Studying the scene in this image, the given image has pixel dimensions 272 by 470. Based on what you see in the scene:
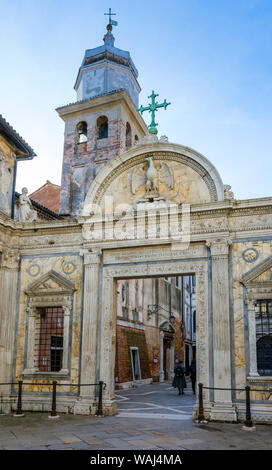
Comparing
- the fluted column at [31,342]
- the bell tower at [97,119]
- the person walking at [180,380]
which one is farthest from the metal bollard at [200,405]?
the bell tower at [97,119]

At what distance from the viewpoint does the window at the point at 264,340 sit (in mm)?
10805

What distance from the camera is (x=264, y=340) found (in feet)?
35.8

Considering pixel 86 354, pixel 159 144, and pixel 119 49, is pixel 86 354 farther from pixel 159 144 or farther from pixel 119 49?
pixel 119 49

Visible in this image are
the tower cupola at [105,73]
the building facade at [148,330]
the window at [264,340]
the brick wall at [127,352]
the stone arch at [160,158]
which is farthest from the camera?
the tower cupola at [105,73]

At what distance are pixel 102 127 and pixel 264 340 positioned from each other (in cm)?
2111

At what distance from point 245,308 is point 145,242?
10.3 ft

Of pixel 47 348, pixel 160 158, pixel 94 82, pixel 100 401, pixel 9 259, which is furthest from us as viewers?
pixel 94 82

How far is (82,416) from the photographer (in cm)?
1120

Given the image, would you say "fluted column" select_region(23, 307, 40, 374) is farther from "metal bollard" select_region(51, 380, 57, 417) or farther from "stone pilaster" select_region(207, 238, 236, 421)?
"stone pilaster" select_region(207, 238, 236, 421)

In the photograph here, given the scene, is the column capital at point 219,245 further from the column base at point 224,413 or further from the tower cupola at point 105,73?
the tower cupola at point 105,73

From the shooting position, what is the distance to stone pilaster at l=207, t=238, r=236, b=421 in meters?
10.5

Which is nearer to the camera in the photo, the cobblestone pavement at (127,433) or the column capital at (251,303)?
the cobblestone pavement at (127,433)

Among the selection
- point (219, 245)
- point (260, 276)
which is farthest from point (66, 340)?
point (260, 276)

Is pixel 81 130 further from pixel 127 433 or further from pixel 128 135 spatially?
pixel 127 433
